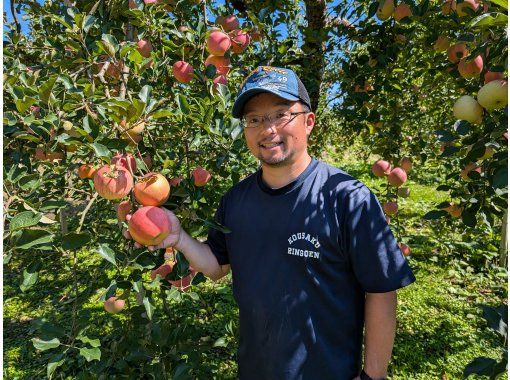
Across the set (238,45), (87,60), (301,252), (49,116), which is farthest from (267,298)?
(238,45)

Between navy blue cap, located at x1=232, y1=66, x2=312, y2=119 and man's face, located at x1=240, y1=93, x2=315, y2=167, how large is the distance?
0.09 ft

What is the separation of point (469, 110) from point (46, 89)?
128cm

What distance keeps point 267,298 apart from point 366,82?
1.82m

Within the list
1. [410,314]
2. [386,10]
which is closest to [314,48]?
[386,10]

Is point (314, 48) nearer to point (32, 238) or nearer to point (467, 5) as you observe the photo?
point (467, 5)

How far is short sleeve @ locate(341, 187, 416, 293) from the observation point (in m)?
1.15

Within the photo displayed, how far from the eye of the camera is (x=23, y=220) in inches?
40.4

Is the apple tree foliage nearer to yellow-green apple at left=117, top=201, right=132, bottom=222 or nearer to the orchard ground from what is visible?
yellow-green apple at left=117, top=201, right=132, bottom=222

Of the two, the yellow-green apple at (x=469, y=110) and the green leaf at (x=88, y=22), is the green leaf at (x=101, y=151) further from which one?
the yellow-green apple at (x=469, y=110)

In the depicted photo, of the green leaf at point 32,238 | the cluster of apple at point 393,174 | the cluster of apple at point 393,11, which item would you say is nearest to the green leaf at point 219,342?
the green leaf at point 32,238

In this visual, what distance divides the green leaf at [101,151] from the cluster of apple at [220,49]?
712 mm

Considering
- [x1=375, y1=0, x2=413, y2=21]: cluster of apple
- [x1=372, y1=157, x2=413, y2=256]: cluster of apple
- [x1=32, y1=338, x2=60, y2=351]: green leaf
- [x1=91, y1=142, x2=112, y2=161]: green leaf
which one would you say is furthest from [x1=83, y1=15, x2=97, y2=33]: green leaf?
[x1=372, y1=157, x2=413, y2=256]: cluster of apple

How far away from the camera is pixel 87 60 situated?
1427 millimetres

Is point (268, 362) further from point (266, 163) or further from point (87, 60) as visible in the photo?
point (87, 60)
